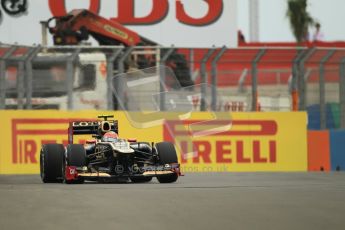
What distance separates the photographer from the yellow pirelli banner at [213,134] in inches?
883

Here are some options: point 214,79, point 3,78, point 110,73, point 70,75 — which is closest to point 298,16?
point 214,79

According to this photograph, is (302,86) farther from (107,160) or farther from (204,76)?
(107,160)

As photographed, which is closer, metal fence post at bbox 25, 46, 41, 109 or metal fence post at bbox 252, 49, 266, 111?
metal fence post at bbox 25, 46, 41, 109

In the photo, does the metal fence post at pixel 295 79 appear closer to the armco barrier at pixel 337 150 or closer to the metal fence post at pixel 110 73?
the armco barrier at pixel 337 150

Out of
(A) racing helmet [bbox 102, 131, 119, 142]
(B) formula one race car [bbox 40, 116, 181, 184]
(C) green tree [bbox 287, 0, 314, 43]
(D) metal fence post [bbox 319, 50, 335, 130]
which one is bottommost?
(B) formula one race car [bbox 40, 116, 181, 184]

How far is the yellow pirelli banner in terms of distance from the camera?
22438 millimetres

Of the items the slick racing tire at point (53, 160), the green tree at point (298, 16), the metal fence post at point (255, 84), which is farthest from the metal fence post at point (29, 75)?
the green tree at point (298, 16)

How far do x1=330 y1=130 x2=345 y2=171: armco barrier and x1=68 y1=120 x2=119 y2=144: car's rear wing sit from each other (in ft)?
24.2

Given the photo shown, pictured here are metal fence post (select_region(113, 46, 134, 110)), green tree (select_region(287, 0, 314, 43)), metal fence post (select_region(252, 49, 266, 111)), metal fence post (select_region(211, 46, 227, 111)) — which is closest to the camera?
metal fence post (select_region(113, 46, 134, 110))

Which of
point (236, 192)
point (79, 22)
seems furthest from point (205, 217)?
point (79, 22)

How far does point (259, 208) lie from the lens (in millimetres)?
10859

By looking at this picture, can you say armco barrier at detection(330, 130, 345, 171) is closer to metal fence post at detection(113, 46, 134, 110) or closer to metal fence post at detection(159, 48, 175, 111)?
metal fence post at detection(159, 48, 175, 111)

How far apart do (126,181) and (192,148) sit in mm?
5199

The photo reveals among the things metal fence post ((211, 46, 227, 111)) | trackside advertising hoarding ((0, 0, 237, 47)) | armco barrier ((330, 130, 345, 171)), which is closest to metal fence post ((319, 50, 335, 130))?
armco barrier ((330, 130, 345, 171))
